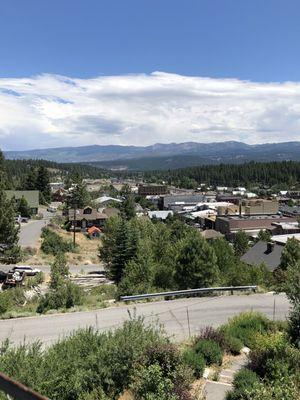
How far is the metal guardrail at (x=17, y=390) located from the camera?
8.72 ft

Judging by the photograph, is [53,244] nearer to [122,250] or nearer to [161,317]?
[122,250]

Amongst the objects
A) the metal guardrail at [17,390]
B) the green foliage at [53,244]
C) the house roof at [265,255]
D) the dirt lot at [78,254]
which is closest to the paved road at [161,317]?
the metal guardrail at [17,390]

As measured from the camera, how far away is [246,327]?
13.6 m

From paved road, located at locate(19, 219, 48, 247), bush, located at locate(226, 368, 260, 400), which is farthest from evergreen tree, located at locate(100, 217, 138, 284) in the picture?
bush, located at locate(226, 368, 260, 400)

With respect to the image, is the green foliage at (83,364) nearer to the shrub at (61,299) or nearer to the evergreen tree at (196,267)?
the shrub at (61,299)

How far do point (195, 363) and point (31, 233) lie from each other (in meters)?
54.6

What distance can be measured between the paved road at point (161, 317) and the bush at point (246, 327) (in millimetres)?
1409

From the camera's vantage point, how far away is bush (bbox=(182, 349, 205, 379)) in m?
10.5

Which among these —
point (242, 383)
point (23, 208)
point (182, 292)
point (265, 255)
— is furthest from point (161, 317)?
point (23, 208)

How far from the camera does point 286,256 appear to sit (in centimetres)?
4356

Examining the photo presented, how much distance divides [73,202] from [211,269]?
239 ft

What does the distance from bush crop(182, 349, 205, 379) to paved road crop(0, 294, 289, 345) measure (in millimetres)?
2726

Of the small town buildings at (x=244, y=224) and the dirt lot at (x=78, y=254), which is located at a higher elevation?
the dirt lot at (x=78, y=254)

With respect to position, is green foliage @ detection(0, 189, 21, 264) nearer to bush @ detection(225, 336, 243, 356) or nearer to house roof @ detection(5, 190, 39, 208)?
bush @ detection(225, 336, 243, 356)
